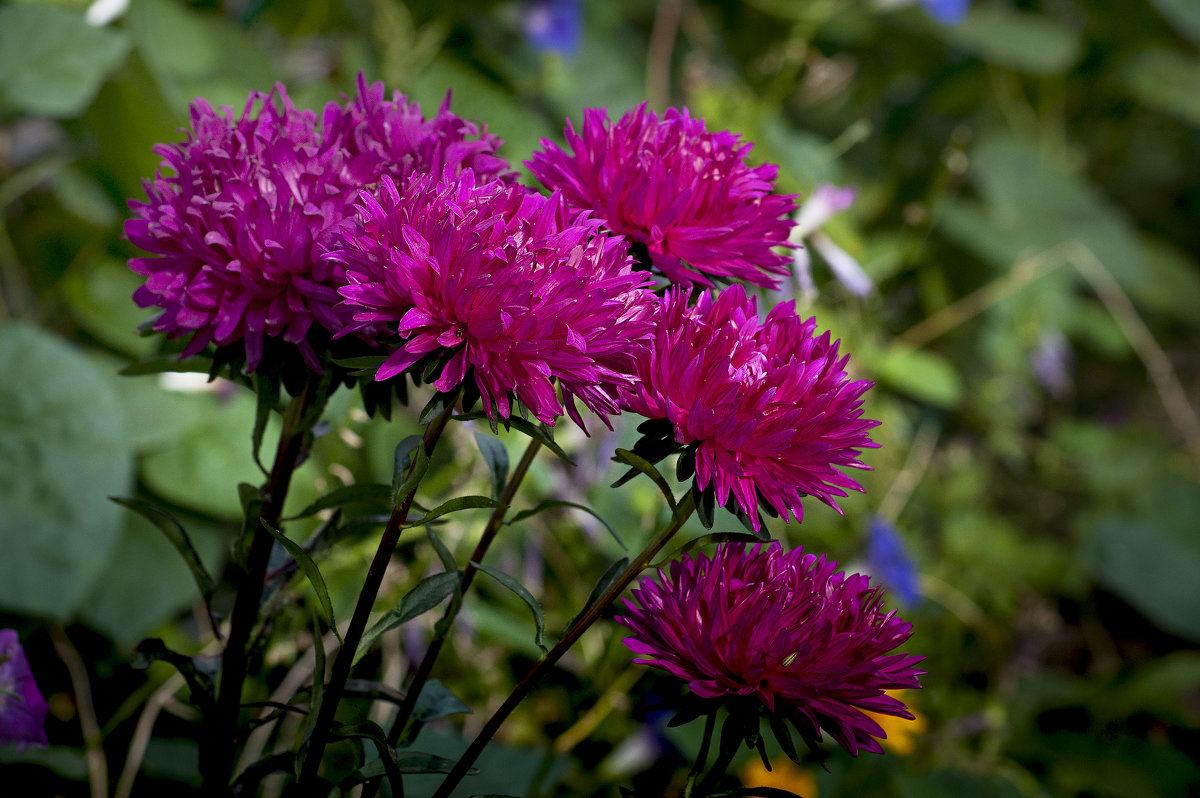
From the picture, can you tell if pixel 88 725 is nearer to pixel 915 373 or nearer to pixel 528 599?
pixel 528 599

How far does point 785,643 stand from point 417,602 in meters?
0.12

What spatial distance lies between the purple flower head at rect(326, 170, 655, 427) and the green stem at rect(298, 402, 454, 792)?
0.03 metres

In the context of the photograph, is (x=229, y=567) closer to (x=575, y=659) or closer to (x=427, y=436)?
(x=427, y=436)

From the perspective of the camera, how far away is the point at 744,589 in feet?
1.03

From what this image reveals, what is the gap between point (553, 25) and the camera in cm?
128

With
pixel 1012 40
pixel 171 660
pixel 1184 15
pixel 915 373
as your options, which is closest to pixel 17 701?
pixel 171 660

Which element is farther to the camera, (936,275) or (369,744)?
(936,275)

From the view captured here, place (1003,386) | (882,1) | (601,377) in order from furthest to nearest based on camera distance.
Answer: (1003,386), (882,1), (601,377)

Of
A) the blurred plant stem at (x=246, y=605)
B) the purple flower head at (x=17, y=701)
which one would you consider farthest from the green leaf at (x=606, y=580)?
the purple flower head at (x=17, y=701)

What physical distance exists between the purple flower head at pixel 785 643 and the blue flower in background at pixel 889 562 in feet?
2.29

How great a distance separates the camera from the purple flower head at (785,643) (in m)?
0.29

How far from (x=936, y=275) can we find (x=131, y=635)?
4.20 feet

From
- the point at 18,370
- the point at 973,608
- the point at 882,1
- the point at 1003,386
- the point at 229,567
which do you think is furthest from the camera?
the point at 1003,386

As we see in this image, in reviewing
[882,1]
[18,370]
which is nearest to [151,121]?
[18,370]
